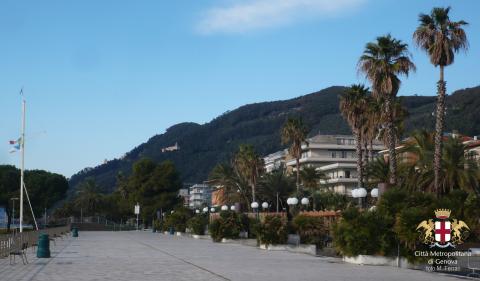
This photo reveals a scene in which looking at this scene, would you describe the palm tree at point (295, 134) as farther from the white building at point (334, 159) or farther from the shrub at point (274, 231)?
the shrub at point (274, 231)

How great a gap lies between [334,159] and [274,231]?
89371 mm

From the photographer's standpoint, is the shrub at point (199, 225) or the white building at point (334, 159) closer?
the shrub at point (199, 225)

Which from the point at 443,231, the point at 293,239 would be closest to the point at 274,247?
the point at 293,239

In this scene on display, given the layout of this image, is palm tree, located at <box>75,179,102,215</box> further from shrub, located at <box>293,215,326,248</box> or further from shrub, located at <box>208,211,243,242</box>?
shrub, located at <box>293,215,326,248</box>

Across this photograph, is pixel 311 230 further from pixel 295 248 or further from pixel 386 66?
pixel 386 66

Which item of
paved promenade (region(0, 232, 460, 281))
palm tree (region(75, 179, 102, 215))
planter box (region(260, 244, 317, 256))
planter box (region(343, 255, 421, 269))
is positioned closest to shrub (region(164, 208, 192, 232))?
planter box (region(260, 244, 317, 256))

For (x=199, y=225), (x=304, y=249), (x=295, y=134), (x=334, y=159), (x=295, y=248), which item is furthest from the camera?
(x=334, y=159)

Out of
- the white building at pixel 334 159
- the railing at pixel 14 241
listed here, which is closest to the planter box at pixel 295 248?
the railing at pixel 14 241

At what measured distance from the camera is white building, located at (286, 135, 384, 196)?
108m

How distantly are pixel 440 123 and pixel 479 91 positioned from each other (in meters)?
159

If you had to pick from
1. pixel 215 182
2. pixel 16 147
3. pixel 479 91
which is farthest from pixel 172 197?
pixel 479 91

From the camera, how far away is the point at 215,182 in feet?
316

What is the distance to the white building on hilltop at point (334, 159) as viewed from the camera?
108438 millimetres

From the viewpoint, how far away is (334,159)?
123 m
